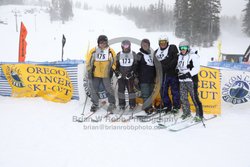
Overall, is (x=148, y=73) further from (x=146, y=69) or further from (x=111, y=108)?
(x=111, y=108)

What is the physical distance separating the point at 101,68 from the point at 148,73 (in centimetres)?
128

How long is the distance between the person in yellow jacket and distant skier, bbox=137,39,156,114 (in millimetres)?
772

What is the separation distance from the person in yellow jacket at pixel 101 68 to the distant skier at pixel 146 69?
772 mm

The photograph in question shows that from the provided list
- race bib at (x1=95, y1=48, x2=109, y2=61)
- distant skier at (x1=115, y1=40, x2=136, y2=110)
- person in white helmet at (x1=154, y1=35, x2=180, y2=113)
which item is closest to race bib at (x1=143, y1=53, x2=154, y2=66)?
person in white helmet at (x1=154, y1=35, x2=180, y2=113)

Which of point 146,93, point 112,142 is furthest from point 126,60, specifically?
point 112,142

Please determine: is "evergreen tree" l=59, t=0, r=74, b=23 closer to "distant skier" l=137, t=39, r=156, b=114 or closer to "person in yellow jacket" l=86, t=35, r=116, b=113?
"person in yellow jacket" l=86, t=35, r=116, b=113

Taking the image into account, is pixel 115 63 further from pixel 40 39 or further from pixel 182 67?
pixel 40 39

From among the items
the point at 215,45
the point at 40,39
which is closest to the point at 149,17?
the point at 215,45

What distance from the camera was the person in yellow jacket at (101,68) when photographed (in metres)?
6.18

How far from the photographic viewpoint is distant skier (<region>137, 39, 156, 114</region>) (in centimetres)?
586

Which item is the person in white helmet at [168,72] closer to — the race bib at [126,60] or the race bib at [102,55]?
the race bib at [126,60]

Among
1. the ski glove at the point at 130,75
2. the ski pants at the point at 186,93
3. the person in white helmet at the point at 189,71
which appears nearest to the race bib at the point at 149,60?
the ski glove at the point at 130,75

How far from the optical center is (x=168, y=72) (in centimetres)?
573

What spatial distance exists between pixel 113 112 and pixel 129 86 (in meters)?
0.82
